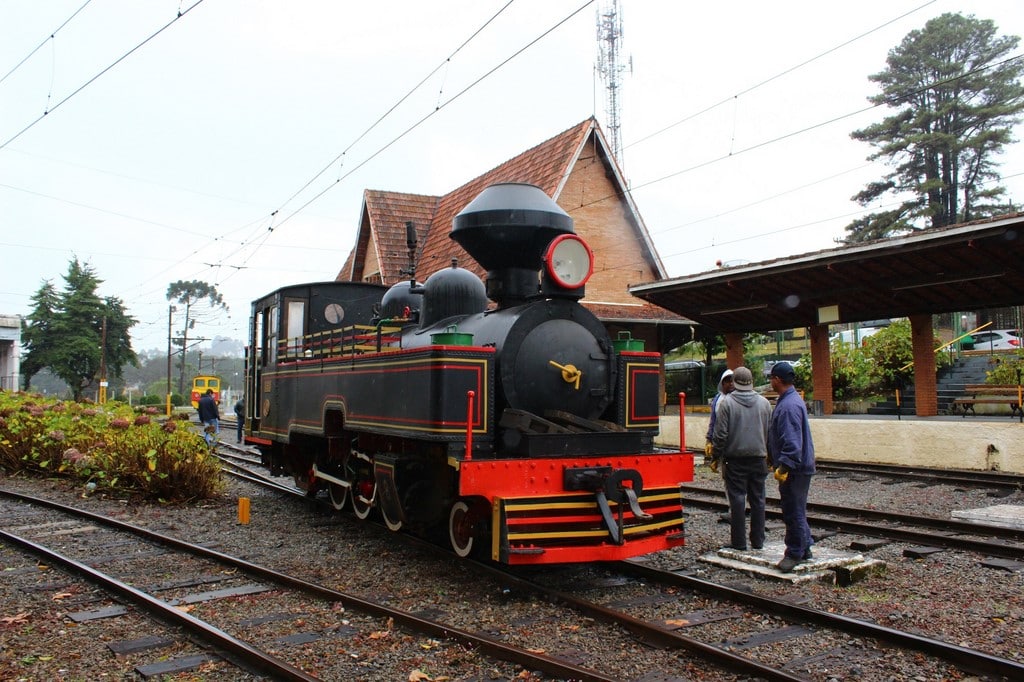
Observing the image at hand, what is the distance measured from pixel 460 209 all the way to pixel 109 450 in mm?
12355

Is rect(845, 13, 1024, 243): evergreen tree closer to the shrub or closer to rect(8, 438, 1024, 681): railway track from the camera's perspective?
the shrub

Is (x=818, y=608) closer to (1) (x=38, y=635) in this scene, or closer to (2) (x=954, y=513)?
(2) (x=954, y=513)

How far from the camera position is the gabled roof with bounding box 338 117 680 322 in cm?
1808

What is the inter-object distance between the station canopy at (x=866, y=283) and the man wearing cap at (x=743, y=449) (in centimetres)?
643

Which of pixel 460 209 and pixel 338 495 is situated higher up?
pixel 460 209

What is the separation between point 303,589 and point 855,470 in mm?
9443

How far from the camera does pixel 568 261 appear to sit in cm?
618

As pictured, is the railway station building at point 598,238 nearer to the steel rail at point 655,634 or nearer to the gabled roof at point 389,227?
the gabled roof at point 389,227

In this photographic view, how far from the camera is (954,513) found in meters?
8.02

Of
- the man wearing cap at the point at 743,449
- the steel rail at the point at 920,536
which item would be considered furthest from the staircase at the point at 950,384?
the man wearing cap at the point at 743,449

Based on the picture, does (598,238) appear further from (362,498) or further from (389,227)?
(362,498)

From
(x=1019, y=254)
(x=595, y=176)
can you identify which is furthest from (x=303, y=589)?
(x=595, y=176)

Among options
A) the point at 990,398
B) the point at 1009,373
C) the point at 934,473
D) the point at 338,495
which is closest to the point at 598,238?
the point at 990,398

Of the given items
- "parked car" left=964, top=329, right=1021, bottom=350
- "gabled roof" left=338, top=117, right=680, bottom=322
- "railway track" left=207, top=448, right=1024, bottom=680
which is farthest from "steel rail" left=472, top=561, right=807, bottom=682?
"parked car" left=964, top=329, right=1021, bottom=350
